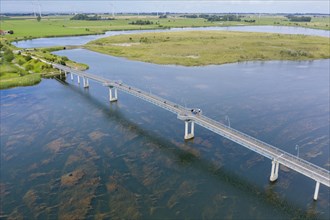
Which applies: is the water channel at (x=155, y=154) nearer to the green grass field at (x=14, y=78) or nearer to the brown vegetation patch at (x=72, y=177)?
the brown vegetation patch at (x=72, y=177)

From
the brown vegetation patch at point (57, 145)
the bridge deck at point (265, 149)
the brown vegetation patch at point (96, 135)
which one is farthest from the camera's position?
the brown vegetation patch at point (96, 135)

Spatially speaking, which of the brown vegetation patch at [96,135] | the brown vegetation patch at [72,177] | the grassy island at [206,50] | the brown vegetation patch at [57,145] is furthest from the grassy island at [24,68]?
the brown vegetation patch at [72,177]

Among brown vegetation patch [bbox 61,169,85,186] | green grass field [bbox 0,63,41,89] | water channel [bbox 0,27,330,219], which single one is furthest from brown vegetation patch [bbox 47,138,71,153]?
green grass field [bbox 0,63,41,89]

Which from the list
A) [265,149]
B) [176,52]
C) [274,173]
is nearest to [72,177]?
[265,149]

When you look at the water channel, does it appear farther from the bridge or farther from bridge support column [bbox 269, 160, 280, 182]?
the bridge

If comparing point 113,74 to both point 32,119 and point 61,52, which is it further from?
point 61,52

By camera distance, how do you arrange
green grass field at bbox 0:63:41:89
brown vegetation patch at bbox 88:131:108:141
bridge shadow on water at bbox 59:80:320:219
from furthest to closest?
green grass field at bbox 0:63:41:89 → brown vegetation patch at bbox 88:131:108:141 → bridge shadow on water at bbox 59:80:320:219
